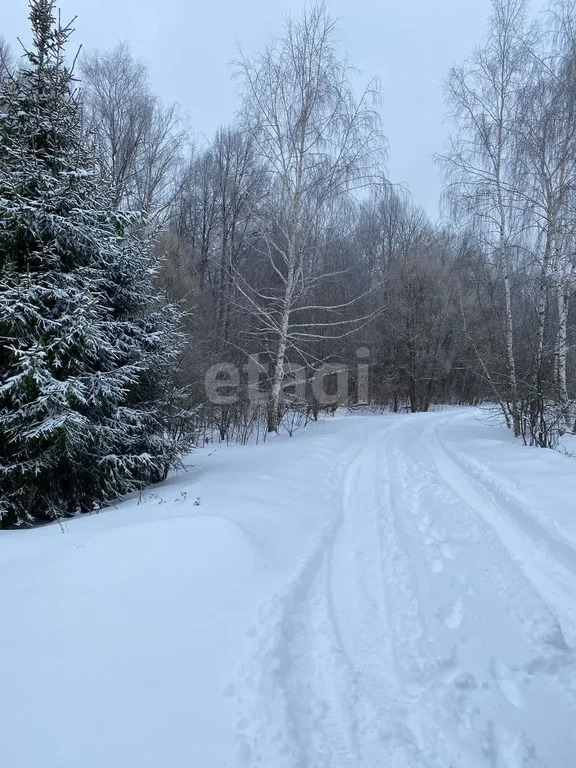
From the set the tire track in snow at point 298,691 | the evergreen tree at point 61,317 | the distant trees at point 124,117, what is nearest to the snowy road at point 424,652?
the tire track in snow at point 298,691

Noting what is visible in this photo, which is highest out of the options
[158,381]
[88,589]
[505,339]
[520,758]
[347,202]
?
[347,202]

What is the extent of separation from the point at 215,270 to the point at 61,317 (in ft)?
65.1

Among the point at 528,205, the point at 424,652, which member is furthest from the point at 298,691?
the point at 528,205

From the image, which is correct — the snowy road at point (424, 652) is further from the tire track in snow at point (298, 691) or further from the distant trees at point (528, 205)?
the distant trees at point (528, 205)

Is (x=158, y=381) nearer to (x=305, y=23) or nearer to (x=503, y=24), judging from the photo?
(x=305, y=23)

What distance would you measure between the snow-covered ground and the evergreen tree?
4.87ft

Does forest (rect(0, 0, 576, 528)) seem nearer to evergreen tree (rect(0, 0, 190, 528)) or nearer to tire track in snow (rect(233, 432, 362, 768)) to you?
evergreen tree (rect(0, 0, 190, 528))

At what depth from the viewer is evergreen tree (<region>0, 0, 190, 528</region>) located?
17.9 feet

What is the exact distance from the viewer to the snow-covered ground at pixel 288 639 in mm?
2121

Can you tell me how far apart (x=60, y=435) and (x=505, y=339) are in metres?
10.6

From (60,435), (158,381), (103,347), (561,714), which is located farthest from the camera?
(158,381)

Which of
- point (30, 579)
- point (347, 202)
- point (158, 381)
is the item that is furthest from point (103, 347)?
point (347, 202)

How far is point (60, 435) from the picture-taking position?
5.41m

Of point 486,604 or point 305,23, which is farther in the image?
point 305,23
